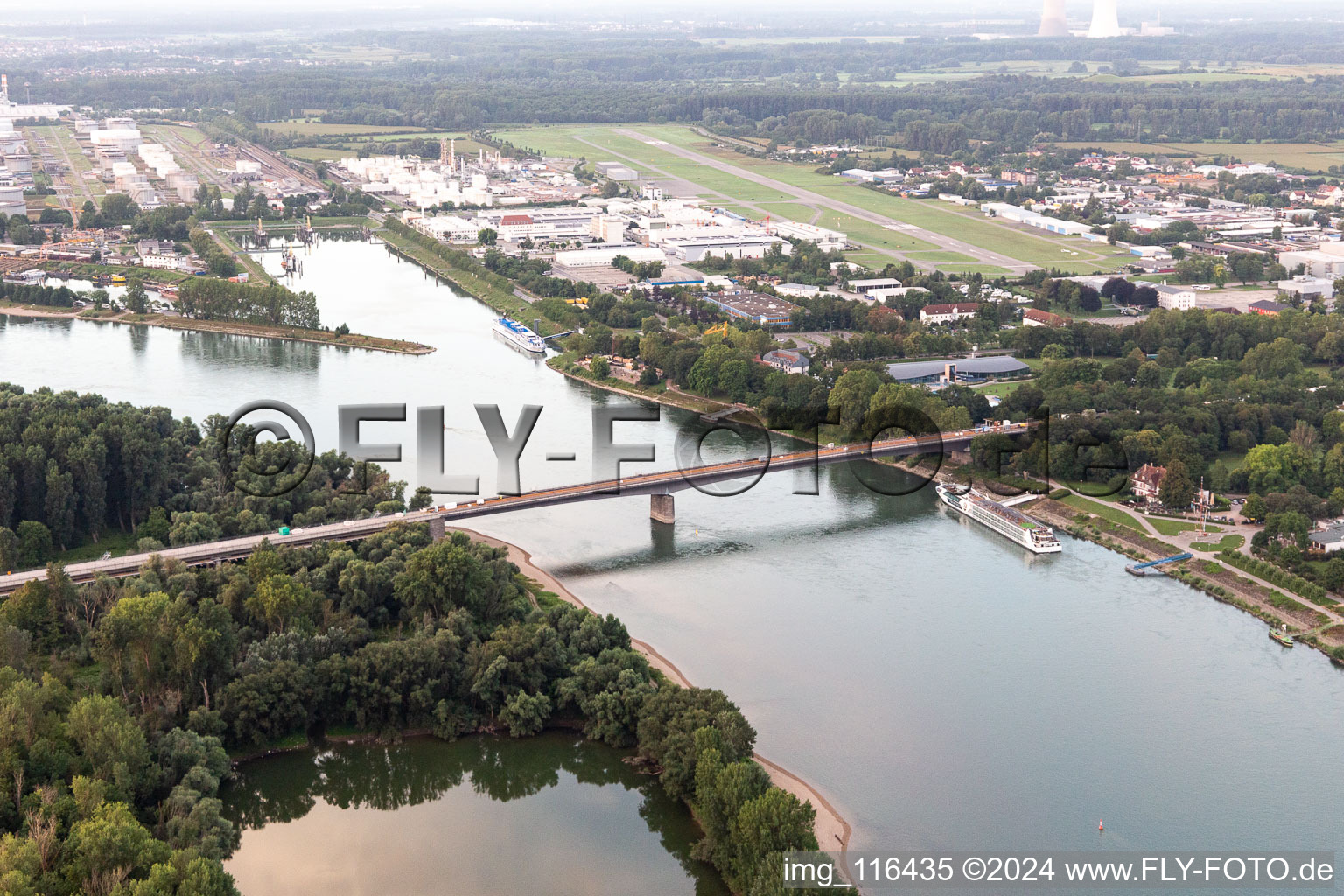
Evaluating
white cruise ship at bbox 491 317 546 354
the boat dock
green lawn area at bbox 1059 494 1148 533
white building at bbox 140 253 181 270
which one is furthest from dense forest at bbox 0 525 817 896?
white building at bbox 140 253 181 270

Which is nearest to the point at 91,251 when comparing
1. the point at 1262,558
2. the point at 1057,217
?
the point at 1057,217

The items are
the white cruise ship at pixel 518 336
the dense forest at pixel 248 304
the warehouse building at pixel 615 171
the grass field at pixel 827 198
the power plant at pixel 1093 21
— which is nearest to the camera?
the white cruise ship at pixel 518 336

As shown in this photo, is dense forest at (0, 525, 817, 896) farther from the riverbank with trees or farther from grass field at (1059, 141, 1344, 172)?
grass field at (1059, 141, 1344, 172)

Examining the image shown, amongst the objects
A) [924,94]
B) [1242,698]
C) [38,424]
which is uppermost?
[924,94]

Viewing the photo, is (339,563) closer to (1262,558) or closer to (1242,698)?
(1242,698)

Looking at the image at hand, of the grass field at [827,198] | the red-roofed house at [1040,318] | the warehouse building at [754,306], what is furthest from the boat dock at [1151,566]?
the grass field at [827,198]

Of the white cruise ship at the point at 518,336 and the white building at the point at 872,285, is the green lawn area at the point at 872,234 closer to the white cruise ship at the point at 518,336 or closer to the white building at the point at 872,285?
the white building at the point at 872,285
